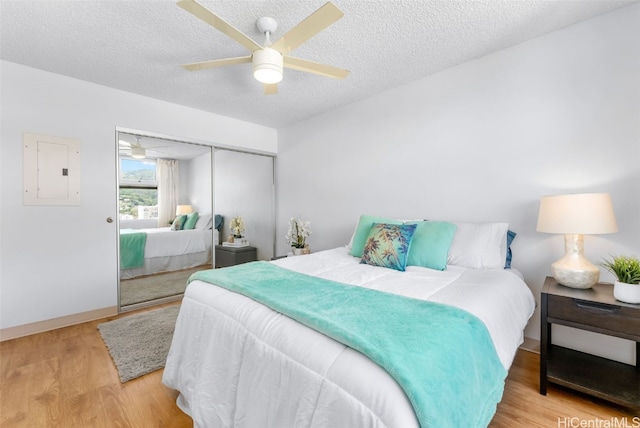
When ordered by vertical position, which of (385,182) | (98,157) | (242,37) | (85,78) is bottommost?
(385,182)

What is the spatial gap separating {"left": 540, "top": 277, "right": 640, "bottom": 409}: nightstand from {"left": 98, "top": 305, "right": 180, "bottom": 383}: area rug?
263 cm

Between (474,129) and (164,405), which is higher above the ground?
(474,129)

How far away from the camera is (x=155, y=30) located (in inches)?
80.5

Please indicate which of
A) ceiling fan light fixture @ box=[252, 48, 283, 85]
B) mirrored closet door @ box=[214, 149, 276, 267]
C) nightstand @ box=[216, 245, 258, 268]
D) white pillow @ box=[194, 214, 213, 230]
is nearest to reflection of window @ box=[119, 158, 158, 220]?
white pillow @ box=[194, 214, 213, 230]

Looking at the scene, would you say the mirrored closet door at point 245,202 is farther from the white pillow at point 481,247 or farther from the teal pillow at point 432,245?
the white pillow at point 481,247

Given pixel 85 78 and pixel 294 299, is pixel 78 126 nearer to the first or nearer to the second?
pixel 85 78

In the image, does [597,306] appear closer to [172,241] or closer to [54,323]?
[172,241]

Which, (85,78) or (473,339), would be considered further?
(85,78)

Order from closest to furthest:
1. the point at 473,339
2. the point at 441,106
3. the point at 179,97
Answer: the point at 473,339
the point at 441,106
the point at 179,97

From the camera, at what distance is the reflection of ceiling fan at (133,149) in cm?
311

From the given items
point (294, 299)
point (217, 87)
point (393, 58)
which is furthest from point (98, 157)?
point (393, 58)

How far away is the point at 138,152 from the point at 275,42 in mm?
2410

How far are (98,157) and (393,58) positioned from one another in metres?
3.15

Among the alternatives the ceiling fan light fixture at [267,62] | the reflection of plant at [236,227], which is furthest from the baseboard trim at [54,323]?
the ceiling fan light fixture at [267,62]
